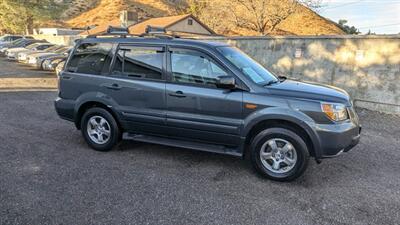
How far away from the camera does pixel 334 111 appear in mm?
4266

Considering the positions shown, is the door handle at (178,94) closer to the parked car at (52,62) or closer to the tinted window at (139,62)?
the tinted window at (139,62)

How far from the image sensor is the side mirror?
4456mm

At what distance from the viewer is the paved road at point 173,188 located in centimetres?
352

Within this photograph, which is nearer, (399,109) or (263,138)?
(263,138)

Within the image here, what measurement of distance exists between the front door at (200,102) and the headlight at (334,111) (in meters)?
1.09

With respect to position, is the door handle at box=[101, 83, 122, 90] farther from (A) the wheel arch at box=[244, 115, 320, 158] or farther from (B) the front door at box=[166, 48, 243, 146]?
(A) the wheel arch at box=[244, 115, 320, 158]

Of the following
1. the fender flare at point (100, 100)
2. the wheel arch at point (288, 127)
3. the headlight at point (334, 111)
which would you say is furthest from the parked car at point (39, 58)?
the headlight at point (334, 111)

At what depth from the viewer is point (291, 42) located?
11.2m

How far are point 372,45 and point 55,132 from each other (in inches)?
335

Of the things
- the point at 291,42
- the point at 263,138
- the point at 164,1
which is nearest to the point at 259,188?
the point at 263,138

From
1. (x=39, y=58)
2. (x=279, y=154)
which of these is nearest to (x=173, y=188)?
(x=279, y=154)

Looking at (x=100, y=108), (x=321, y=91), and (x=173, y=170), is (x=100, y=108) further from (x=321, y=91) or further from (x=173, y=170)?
(x=321, y=91)

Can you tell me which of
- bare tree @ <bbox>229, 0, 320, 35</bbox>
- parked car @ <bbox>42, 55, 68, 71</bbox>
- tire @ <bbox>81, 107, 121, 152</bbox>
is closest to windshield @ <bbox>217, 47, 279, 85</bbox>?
tire @ <bbox>81, 107, 121, 152</bbox>

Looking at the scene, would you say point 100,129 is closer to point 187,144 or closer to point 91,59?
point 91,59
